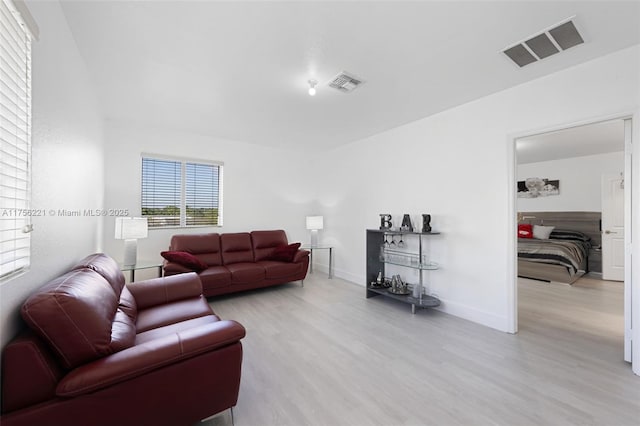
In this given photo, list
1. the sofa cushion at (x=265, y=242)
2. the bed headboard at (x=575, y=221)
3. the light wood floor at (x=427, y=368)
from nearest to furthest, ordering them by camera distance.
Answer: the light wood floor at (x=427, y=368)
the sofa cushion at (x=265, y=242)
the bed headboard at (x=575, y=221)

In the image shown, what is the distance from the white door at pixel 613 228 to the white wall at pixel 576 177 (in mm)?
339

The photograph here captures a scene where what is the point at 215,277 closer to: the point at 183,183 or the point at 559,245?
the point at 183,183

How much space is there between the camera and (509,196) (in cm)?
271

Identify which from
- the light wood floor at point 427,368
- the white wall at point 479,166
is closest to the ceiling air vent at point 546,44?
the white wall at point 479,166

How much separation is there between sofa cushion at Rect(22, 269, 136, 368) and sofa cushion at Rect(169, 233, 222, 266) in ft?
8.65

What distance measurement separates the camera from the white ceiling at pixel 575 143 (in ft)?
12.6

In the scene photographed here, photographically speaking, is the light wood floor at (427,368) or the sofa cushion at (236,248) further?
the sofa cushion at (236,248)

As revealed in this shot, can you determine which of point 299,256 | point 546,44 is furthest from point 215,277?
point 546,44

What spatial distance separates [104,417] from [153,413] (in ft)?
0.65

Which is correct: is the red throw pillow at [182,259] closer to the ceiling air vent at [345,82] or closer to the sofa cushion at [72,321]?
the sofa cushion at [72,321]

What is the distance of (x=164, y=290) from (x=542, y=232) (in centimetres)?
728

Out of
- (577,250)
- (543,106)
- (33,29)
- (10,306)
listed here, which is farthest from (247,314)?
(577,250)

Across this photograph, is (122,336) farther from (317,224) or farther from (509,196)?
(317,224)

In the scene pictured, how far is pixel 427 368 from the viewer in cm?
208
